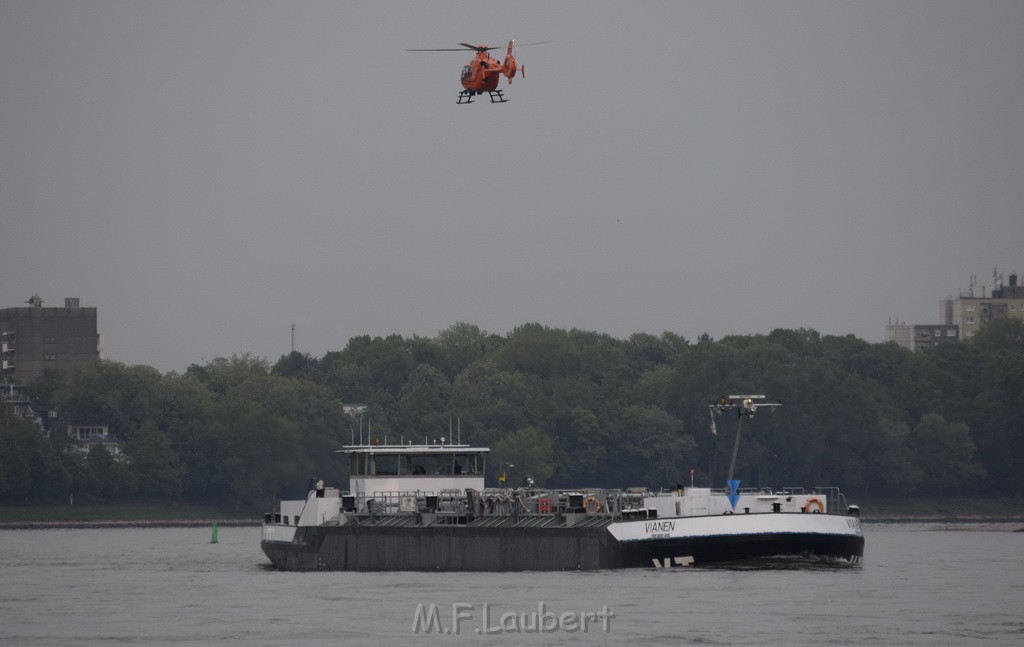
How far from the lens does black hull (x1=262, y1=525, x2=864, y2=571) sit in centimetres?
8138

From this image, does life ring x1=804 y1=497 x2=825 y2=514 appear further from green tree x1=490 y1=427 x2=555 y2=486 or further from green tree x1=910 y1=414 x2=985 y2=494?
green tree x1=910 y1=414 x2=985 y2=494

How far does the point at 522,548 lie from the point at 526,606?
14.9m

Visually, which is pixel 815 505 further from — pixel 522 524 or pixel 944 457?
pixel 944 457

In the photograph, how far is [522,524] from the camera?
85.0 meters

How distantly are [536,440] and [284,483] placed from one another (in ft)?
85.6

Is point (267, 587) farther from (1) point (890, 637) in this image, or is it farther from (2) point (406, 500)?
(1) point (890, 637)

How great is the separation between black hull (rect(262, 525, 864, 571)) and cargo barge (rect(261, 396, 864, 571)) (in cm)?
4

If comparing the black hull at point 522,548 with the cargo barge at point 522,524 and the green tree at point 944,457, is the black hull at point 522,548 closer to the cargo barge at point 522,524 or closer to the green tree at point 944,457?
the cargo barge at point 522,524

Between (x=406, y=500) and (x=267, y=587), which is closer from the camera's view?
(x=267, y=587)

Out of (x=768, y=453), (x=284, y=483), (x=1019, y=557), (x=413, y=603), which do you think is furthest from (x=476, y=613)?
(x=768, y=453)

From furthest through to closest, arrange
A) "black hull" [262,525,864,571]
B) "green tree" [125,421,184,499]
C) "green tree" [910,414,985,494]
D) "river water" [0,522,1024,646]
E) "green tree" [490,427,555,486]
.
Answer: "green tree" [910,414,985,494] → "green tree" [490,427,555,486] → "green tree" [125,421,184,499] → "black hull" [262,525,864,571] → "river water" [0,522,1024,646]

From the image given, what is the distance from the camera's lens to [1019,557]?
104 metres

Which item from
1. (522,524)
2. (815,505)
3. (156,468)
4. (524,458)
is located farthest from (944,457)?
(522,524)

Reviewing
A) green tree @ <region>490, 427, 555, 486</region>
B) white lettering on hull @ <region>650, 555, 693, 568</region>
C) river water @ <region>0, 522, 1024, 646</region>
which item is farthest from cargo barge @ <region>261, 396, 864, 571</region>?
green tree @ <region>490, 427, 555, 486</region>
